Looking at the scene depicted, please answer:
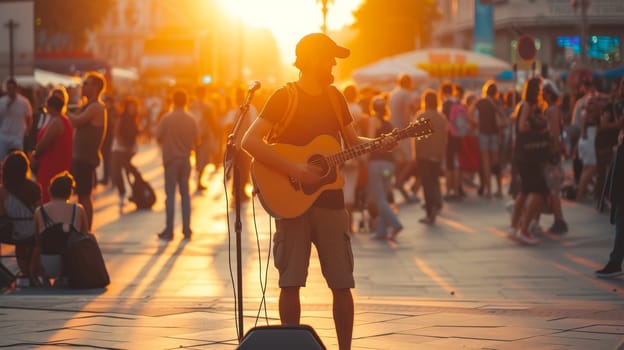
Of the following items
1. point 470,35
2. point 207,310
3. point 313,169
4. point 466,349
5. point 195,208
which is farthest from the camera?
point 470,35

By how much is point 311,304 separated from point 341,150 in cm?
325

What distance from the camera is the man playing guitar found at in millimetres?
7664

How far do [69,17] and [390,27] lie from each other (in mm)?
32201

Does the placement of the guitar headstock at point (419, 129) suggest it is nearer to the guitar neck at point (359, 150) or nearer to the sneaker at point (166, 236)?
the guitar neck at point (359, 150)

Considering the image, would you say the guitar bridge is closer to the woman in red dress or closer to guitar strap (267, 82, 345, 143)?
guitar strap (267, 82, 345, 143)

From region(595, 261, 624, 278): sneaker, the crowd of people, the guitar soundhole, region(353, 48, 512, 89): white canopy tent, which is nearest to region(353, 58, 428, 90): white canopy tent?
region(353, 48, 512, 89): white canopy tent

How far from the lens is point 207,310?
10.4 metres

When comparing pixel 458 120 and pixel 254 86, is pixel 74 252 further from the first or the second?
pixel 458 120

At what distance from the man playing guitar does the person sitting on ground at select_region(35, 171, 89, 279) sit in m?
4.98

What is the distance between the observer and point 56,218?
12414 millimetres

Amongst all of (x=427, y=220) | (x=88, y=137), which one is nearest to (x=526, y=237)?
(x=427, y=220)

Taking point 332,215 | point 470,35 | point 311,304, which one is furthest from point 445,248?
point 470,35

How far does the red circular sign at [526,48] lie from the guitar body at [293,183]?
53.4 ft

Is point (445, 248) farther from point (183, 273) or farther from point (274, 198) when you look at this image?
→ point (274, 198)
